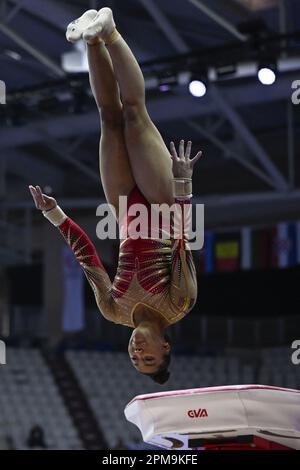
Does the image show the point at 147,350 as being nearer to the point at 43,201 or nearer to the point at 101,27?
the point at 43,201

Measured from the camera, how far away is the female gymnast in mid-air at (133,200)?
467 centimetres

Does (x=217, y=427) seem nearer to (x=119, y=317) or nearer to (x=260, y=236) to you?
(x=119, y=317)

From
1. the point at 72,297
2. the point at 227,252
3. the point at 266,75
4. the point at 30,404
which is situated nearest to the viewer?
the point at 266,75

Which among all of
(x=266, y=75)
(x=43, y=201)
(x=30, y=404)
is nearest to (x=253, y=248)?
(x=30, y=404)

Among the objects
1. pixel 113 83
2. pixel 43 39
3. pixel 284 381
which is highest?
pixel 43 39

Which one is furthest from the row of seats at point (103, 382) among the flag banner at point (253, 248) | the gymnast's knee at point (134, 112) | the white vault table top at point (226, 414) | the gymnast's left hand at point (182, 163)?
the gymnast's left hand at point (182, 163)

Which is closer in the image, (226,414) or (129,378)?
(226,414)

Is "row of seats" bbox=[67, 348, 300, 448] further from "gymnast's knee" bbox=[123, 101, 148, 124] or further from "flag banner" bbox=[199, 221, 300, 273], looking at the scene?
"gymnast's knee" bbox=[123, 101, 148, 124]

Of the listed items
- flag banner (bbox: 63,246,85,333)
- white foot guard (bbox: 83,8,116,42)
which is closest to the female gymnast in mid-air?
white foot guard (bbox: 83,8,116,42)

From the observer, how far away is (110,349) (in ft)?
50.3

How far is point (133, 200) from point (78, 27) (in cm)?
100

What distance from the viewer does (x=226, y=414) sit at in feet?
13.9
